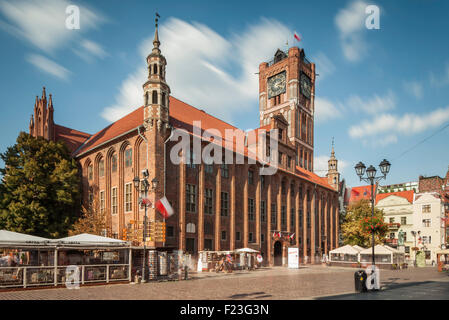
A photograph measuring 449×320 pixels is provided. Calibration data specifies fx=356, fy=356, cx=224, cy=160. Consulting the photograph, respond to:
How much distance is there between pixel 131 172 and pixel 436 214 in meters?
56.1

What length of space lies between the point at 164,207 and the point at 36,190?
13.1 meters

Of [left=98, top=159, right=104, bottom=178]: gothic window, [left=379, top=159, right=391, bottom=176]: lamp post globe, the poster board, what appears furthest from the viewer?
[left=98, top=159, right=104, bottom=178]: gothic window

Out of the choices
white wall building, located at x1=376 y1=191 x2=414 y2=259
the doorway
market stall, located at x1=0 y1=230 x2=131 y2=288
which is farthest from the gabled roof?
white wall building, located at x1=376 y1=191 x2=414 y2=259

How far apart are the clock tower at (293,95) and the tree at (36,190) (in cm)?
3997

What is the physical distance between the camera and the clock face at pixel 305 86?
68312mm

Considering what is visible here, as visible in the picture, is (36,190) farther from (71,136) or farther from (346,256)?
(346,256)

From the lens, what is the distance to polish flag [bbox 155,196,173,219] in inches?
1101

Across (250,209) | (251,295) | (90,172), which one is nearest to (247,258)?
(250,209)

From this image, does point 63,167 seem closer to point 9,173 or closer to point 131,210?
point 9,173

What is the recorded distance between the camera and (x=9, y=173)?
106ft

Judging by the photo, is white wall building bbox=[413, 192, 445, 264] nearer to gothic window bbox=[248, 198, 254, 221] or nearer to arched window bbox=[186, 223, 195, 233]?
gothic window bbox=[248, 198, 254, 221]

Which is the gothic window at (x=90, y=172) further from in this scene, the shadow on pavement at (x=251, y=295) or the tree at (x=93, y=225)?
the shadow on pavement at (x=251, y=295)

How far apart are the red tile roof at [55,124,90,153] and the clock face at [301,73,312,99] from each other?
40.7m
